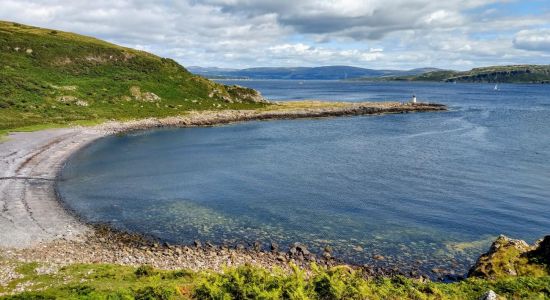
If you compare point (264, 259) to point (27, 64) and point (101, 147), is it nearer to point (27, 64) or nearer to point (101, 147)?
point (101, 147)

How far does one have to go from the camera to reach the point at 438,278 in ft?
101

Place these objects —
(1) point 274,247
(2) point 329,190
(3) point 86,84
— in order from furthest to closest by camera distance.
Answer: (3) point 86,84 → (2) point 329,190 → (1) point 274,247

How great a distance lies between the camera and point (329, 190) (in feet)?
172

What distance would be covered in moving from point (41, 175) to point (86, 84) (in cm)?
6443

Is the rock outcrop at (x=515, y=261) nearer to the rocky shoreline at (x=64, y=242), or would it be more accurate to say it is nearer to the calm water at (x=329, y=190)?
the calm water at (x=329, y=190)

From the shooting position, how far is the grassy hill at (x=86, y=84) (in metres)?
95.6

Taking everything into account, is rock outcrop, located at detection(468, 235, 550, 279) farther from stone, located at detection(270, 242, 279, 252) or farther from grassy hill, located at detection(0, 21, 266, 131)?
grassy hill, located at detection(0, 21, 266, 131)

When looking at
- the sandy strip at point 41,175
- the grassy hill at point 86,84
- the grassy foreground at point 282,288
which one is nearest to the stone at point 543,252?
the grassy foreground at point 282,288

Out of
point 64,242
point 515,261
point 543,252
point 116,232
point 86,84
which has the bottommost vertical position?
point 116,232

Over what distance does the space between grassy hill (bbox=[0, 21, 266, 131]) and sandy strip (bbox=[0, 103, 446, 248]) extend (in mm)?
6939

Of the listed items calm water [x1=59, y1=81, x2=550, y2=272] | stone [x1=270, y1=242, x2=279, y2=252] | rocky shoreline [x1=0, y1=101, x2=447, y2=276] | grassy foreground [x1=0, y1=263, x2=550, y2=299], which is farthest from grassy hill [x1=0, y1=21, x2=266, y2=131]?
grassy foreground [x1=0, y1=263, x2=550, y2=299]

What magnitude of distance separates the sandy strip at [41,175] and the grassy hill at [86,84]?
273 inches

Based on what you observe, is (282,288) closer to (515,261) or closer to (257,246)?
(257,246)

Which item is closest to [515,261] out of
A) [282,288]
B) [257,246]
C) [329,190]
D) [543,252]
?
[543,252]
